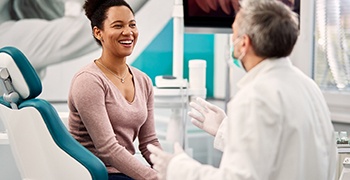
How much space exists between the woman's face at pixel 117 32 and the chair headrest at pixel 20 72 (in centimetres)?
38

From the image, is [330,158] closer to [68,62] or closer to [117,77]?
[117,77]

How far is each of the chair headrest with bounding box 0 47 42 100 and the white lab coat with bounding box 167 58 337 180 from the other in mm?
708

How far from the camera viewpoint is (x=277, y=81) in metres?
1.60

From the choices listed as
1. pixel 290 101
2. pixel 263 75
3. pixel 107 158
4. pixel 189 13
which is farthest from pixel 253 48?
pixel 189 13

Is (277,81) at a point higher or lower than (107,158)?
higher

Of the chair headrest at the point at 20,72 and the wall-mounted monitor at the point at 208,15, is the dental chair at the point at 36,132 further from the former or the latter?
the wall-mounted monitor at the point at 208,15

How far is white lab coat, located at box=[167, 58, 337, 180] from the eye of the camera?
1512mm

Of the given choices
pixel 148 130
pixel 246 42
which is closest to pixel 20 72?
pixel 148 130

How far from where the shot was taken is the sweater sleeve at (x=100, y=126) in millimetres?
2186

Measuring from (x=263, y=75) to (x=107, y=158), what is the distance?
85 centimetres

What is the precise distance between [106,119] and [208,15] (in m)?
1.19

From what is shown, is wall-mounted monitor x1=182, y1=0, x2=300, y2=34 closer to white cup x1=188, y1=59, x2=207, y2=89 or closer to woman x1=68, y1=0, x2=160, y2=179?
white cup x1=188, y1=59, x2=207, y2=89

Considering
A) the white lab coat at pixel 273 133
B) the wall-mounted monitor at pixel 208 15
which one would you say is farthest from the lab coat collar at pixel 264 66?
the wall-mounted monitor at pixel 208 15

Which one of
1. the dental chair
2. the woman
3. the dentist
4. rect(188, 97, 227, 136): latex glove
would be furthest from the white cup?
the dentist
